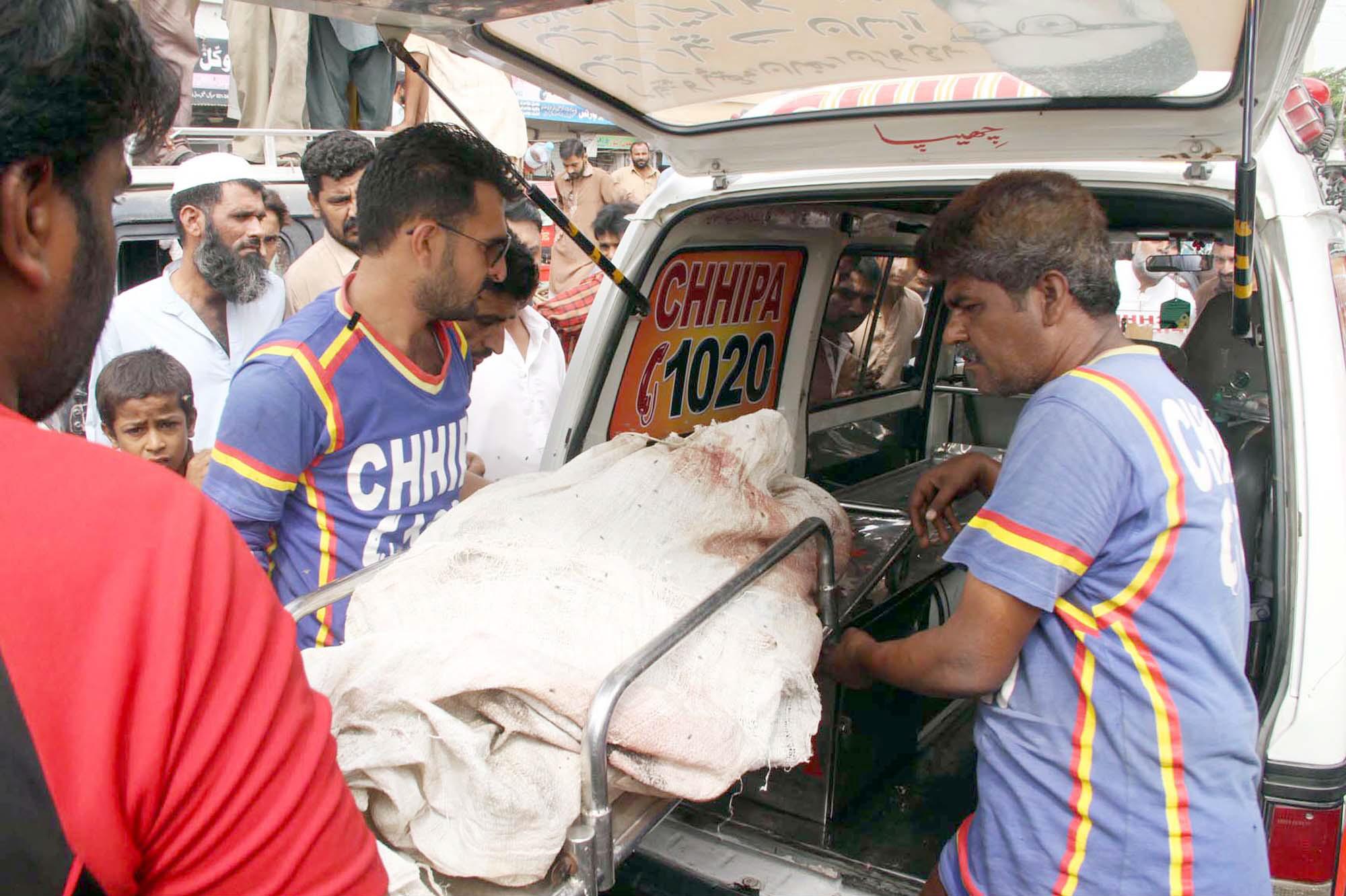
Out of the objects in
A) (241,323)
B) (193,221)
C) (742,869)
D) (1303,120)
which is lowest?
(742,869)

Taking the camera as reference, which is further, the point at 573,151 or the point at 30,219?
the point at 573,151

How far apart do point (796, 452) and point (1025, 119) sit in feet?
5.53

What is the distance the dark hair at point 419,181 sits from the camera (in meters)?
2.11

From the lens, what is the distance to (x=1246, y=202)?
162cm

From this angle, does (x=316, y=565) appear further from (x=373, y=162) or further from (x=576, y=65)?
(x=576, y=65)

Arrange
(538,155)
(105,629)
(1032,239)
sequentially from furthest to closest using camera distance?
1. (538,155)
2. (1032,239)
3. (105,629)

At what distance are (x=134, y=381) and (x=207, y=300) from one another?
0.82 m

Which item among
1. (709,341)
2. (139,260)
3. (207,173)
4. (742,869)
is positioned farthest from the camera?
(139,260)

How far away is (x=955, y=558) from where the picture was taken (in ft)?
5.32

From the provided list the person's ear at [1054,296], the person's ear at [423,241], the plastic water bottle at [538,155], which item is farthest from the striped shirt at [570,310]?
the plastic water bottle at [538,155]

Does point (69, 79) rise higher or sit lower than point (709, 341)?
higher

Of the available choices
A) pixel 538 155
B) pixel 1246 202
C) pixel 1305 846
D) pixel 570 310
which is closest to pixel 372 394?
pixel 1246 202

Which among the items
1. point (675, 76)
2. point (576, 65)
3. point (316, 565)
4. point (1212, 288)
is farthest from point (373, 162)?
point (1212, 288)

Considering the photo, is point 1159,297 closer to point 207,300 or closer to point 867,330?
point 867,330
